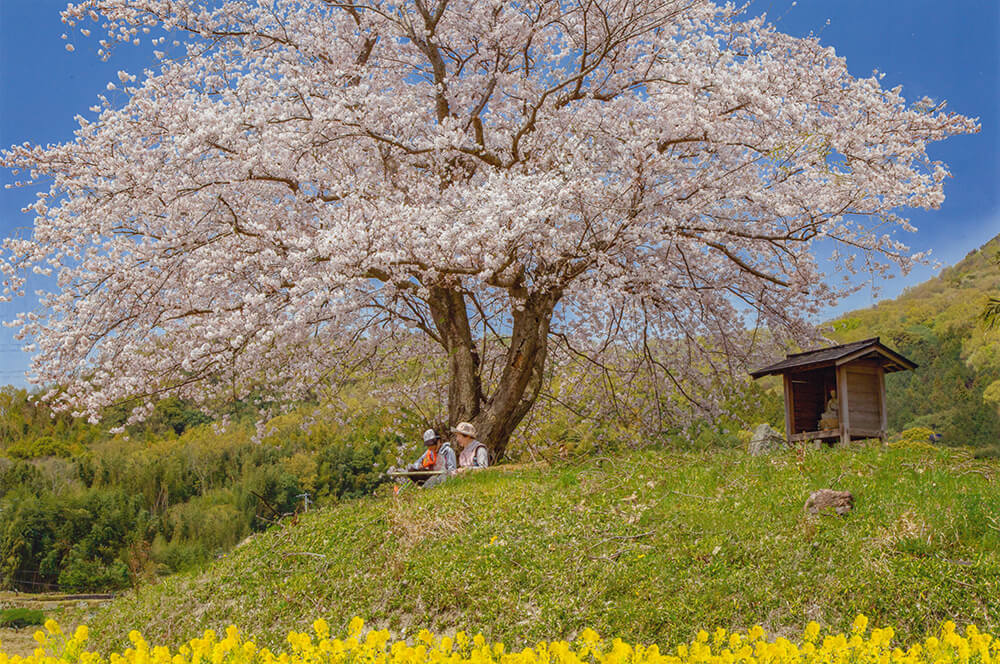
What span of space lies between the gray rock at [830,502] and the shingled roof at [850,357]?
480cm

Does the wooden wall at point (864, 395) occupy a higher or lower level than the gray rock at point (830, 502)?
higher

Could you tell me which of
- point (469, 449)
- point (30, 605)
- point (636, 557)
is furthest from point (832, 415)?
point (30, 605)

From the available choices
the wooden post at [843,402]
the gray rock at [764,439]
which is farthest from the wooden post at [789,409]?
the wooden post at [843,402]

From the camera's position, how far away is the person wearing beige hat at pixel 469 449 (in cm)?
938

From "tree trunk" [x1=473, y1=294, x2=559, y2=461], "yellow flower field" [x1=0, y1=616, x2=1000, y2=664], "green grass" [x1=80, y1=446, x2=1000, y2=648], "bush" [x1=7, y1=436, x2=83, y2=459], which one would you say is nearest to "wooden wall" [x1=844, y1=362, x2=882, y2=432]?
"green grass" [x1=80, y1=446, x2=1000, y2=648]

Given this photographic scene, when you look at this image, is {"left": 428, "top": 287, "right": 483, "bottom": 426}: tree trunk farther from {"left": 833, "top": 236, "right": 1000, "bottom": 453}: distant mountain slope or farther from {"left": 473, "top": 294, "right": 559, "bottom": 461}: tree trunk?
{"left": 833, "top": 236, "right": 1000, "bottom": 453}: distant mountain slope

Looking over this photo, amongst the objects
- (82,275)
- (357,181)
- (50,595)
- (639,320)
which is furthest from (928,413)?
(50,595)

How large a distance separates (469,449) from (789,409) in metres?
4.61

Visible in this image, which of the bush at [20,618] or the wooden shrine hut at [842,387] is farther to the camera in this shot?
the bush at [20,618]

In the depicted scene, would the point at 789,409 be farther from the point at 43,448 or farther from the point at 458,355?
the point at 43,448

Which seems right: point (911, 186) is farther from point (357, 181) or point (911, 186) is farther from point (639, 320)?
point (357, 181)

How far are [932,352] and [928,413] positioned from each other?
3.04m

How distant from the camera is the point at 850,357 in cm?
1021

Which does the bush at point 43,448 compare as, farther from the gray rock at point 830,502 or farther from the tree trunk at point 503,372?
the gray rock at point 830,502
